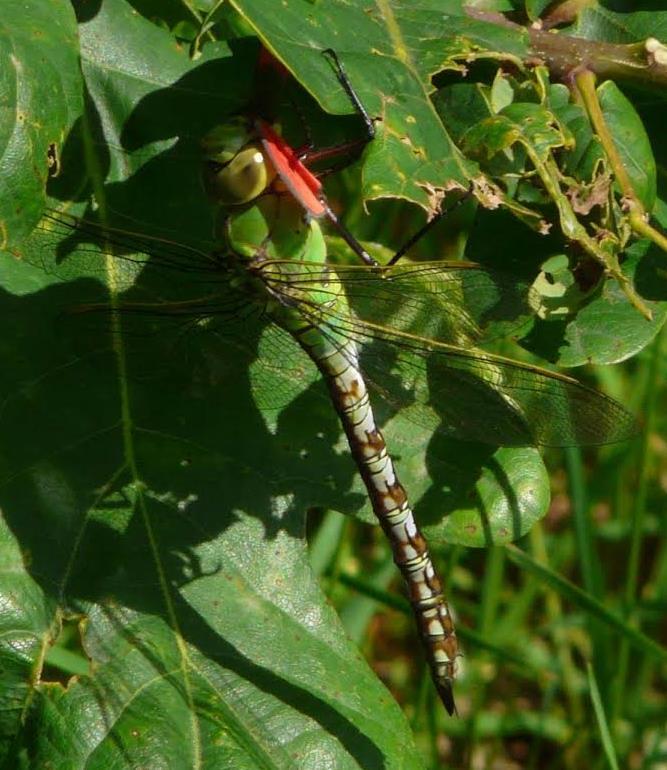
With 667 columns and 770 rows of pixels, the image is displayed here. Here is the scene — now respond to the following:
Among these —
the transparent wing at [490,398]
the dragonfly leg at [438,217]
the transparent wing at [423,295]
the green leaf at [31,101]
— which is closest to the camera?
the green leaf at [31,101]

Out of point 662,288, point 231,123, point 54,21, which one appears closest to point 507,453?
point 662,288

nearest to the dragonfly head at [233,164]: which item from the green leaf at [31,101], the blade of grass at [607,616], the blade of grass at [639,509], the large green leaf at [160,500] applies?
the large green leaf at [160,500]

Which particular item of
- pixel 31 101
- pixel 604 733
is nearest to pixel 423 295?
pixel 31 101

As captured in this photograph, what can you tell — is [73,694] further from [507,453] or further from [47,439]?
[507,453]

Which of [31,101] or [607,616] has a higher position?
[31,101]

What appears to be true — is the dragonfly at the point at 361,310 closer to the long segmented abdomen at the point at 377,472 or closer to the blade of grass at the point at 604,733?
the long segmented abdomen at the point at 377,472

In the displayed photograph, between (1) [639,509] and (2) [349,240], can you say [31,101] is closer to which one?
(2) [349,240]

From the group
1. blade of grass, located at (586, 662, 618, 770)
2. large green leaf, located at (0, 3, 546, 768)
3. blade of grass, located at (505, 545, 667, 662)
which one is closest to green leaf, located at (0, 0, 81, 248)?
large green leaf, located at (0, 3, 546, 768)
